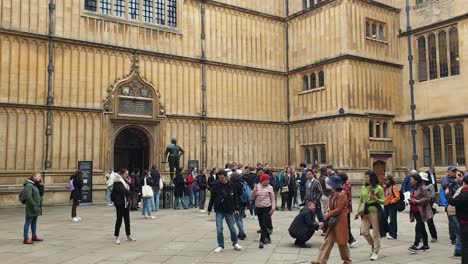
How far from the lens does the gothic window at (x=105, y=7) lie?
21.3 meters

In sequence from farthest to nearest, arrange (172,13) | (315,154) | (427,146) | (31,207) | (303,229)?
(315,154)
(427,146)
(172,13)
(31,207)
(303,229)

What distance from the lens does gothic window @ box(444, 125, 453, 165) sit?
2262 centimetres

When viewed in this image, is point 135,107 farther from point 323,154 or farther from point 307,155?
point 323,154

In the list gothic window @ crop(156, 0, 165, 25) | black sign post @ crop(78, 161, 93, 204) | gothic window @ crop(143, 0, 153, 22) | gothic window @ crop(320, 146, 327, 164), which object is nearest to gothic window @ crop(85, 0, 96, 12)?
gothic window @ crop(143, 0, 153, 22)

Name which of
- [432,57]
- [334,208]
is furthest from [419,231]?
[432,57]

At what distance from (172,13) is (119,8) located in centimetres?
288

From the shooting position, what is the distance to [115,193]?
10.4m

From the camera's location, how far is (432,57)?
23609 mm

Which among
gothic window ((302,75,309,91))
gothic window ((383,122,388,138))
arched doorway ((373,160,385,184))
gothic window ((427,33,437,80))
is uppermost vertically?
gothic window ((427,33,437,80))

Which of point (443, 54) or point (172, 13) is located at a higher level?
point (172, 13)

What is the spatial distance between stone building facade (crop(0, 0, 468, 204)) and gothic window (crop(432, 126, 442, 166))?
0.17 feet

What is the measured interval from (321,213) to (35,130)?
12961 millimetres

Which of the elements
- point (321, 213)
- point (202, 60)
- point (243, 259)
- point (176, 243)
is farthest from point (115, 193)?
point (202, 60)

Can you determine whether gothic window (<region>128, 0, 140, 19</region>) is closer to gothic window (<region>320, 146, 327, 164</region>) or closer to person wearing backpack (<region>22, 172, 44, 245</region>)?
gothic window (<region>320, 146, 327, 164</region>)
